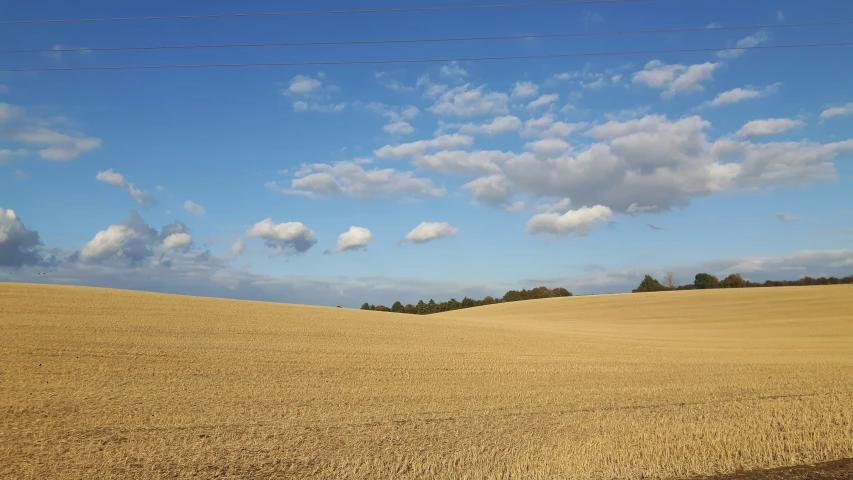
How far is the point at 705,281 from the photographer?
9731 cm

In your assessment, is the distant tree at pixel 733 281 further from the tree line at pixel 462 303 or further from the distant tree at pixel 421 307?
the distant tree at pixel 421 307

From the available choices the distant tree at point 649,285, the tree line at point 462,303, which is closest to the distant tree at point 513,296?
the tree line at point 462,303

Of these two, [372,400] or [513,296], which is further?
[513,296]

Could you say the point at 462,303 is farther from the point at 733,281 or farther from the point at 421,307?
the point at 733,281

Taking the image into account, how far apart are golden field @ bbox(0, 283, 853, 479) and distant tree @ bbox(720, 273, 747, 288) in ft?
214

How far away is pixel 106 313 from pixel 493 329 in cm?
2092

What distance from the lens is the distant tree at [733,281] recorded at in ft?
298

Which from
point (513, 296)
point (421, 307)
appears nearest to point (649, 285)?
point (513, 296)

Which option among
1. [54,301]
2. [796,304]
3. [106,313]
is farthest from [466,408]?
[796,304]

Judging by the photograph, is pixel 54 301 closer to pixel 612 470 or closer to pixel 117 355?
pixel 117 355

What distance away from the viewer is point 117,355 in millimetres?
19344

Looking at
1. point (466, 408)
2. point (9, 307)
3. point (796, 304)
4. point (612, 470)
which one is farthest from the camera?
point (796, 304)

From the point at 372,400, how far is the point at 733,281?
Result: 90.6 meters

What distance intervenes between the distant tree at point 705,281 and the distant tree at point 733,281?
54.5 inches
